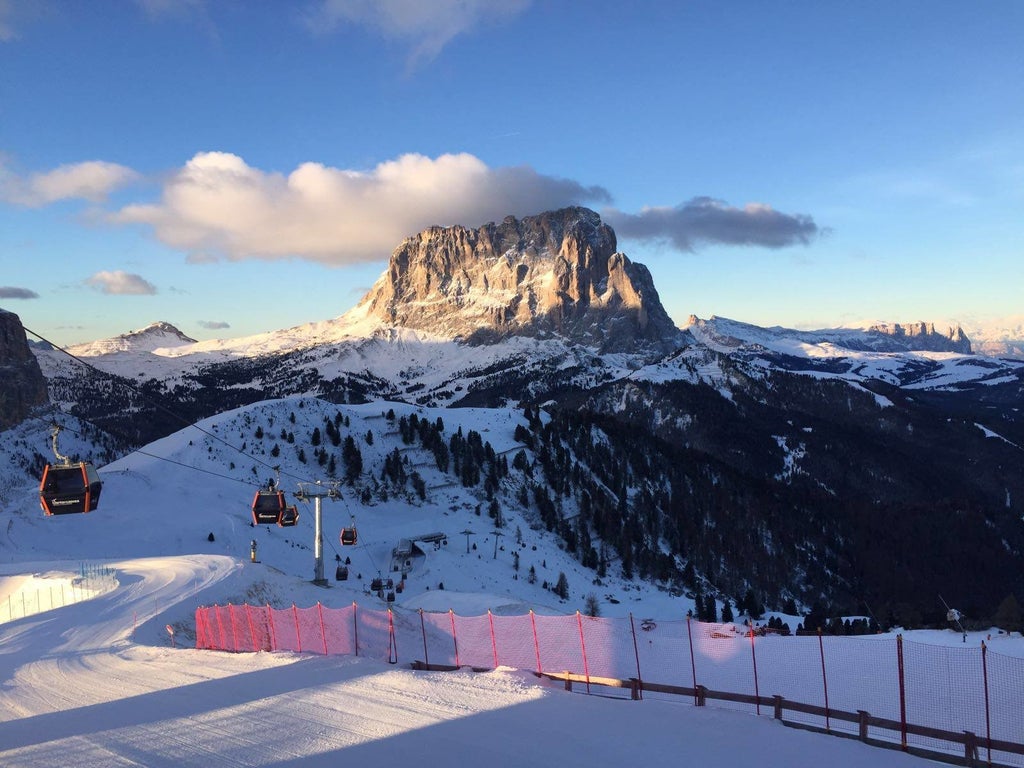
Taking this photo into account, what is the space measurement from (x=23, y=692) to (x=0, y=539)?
162 feet

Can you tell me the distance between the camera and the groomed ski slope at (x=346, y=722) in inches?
572

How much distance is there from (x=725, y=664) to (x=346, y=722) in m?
13.6

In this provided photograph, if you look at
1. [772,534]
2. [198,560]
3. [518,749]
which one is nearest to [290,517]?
[198,560]

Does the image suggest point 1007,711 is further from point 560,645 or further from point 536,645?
point 536,645

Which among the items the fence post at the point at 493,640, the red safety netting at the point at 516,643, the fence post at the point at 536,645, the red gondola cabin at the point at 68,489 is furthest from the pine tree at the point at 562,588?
the red gondola cabin at the point at 68,489

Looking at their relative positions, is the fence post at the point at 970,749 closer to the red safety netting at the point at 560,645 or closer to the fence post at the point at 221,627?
the red safety netting at the point at 560,645

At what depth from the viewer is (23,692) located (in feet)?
73.2

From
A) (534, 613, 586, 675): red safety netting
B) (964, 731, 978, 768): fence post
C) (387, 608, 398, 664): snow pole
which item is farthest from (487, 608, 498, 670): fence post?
(964, 731, 978, 768): fence post

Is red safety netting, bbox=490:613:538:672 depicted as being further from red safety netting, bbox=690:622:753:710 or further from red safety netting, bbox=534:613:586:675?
red safety netting, bbox=690:622:753:710

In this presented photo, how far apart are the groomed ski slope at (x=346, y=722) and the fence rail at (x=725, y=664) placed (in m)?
0.88

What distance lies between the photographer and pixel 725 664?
2456cm

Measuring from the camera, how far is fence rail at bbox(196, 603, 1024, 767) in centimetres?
1712

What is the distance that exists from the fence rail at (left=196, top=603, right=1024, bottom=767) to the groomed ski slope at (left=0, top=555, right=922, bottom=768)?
884 mm

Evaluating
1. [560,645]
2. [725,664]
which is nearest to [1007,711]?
[725,664]
